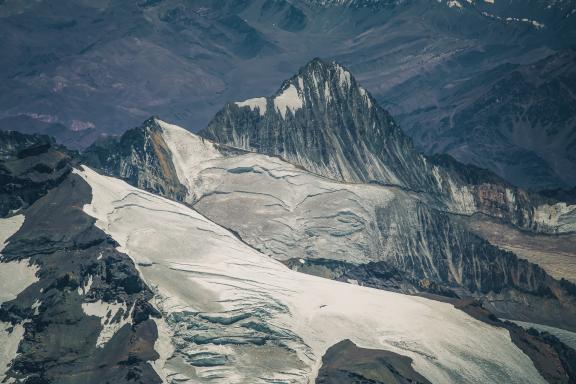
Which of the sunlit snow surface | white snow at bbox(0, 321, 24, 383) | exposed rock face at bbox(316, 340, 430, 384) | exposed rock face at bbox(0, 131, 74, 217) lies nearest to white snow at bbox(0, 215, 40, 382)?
white snow at bbox(0, 321, 24, 383)

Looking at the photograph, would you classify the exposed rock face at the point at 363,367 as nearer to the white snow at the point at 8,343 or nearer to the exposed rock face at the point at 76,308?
the exposed rock face at the point at 76,308

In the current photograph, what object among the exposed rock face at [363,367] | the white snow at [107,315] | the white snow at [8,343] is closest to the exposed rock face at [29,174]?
the white snow at [107,315]

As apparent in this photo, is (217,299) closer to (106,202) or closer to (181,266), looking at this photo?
(181,266)

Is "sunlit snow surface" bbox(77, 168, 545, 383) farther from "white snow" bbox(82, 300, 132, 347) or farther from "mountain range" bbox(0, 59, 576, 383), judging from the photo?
"white snow" bbox(82, 300, 132, 347)

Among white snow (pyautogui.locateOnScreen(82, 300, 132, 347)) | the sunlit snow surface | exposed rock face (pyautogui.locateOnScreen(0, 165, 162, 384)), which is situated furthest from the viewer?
the sunlit snow surface

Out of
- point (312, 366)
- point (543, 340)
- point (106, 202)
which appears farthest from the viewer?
point (543, 340)

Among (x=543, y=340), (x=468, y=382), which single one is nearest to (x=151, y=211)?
(x=468, y=382)
